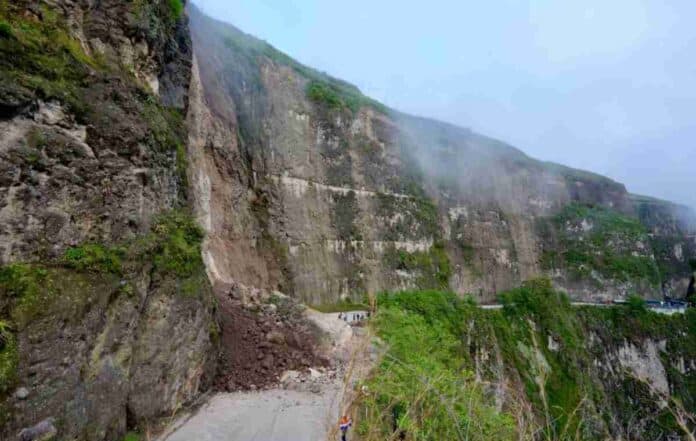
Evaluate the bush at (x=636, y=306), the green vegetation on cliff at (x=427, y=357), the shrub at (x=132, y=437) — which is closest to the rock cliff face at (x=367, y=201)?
the green vegetation on cliff at (x=427, y=357)

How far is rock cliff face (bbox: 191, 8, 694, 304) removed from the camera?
26859 mm

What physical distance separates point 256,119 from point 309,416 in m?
22.4

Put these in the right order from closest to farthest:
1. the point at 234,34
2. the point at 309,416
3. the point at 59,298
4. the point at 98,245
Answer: the point at 59,298 → the point at 98,245 → the point at 309,416 → the point at 234,34

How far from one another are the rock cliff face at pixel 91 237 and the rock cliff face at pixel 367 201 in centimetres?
863

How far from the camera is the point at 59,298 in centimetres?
864

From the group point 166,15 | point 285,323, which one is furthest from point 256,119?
point 285,323

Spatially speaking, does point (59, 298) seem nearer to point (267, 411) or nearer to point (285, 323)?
point (267, 411)

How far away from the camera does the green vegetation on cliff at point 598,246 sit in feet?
159

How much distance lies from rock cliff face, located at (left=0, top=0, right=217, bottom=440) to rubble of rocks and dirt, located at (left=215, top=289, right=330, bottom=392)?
4.16ft

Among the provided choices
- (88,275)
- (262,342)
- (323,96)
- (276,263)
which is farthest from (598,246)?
(88,275)

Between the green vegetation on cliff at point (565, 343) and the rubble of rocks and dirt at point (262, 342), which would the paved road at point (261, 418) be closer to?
the rubble of rocks and dirt at point (262, 342)

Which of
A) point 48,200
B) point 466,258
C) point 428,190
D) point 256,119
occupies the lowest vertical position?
point 466,258

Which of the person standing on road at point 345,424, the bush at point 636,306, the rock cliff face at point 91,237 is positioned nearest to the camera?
the person standing on road at point 345,424

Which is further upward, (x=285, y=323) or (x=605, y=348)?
(x=285, y=323)
